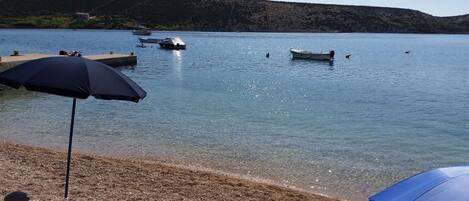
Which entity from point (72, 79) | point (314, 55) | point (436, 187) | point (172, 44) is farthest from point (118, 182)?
point (172, 44)

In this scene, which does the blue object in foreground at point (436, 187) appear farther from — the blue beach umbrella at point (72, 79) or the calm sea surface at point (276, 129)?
the calm sea surface at point (276, 129)

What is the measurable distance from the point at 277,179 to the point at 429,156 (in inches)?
285

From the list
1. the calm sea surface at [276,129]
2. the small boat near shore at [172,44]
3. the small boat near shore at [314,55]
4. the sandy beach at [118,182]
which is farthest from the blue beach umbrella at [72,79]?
the small boat near shore at [172,44]

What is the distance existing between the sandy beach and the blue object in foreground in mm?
6384

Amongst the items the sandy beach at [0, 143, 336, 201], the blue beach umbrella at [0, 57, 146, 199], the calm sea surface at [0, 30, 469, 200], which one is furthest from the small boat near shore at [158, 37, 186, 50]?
the blue beach umbrella at [0, 57, 146, 199]

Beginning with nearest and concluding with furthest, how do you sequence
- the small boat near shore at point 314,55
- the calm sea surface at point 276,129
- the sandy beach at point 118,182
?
the sandy beach at point 118,182 → the calm sea surface at point 276,129 → the small boat near shore at point 314,55

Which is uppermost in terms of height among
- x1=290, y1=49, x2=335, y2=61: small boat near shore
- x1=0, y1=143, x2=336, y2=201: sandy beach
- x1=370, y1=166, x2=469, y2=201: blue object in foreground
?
x1=370, y1=166, x2=469, y2=201: blue object in foreground

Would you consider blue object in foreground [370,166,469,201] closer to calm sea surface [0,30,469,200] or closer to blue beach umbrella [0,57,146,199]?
blue beach umbrella [0,57,146,199]

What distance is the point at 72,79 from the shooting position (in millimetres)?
8125

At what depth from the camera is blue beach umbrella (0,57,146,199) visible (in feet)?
26.2

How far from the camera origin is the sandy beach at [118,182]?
1117 centimetres

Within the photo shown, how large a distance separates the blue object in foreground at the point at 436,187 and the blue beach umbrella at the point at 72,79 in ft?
14.1

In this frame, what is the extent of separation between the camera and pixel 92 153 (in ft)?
59.3

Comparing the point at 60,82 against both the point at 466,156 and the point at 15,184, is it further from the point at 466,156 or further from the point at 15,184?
the point at 466,156
